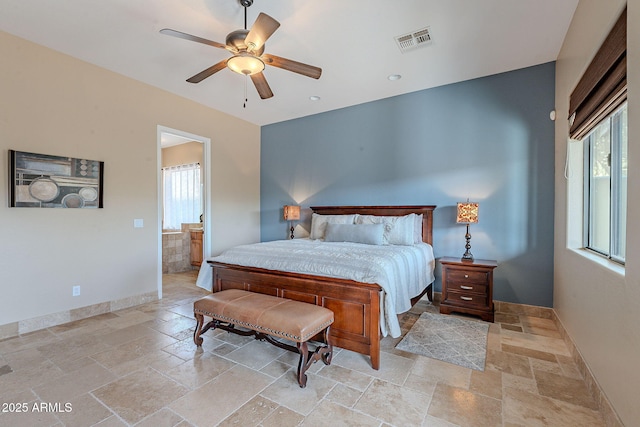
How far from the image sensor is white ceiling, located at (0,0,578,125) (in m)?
2.43

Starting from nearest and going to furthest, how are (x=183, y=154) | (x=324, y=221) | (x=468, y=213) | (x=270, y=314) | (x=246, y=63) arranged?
(x=270, y=314) < (x=246, y=63) < (x=468, y=213) < (x=324, y=221) < (x=183, y=154)

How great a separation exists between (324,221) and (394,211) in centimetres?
107

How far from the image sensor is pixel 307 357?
204cm

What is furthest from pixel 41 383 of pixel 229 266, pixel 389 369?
pixel 389 369

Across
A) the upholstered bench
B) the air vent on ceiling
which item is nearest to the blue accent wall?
the air vent on ceiling

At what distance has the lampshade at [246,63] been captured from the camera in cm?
232

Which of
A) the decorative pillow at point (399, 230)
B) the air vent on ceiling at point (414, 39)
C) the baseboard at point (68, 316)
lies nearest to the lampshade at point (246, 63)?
the air vent on ceiling at point (414, 39)

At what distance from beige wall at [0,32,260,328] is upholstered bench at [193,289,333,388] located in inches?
73.3

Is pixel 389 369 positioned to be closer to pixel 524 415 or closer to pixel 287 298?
pixel 524 415

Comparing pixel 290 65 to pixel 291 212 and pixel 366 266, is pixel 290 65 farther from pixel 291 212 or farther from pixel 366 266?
pixel 291 212

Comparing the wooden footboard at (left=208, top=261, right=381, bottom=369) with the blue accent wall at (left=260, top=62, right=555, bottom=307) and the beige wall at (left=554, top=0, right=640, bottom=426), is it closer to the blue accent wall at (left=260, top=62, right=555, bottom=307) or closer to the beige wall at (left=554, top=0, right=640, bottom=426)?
the beige wall at (left=554, top=0, right=640, bottom=426)

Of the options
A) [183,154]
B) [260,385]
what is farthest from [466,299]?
[183,154]

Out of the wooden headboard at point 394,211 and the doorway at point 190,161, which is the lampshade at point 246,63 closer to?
the doorway at point 190,161

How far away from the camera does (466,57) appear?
322cm
